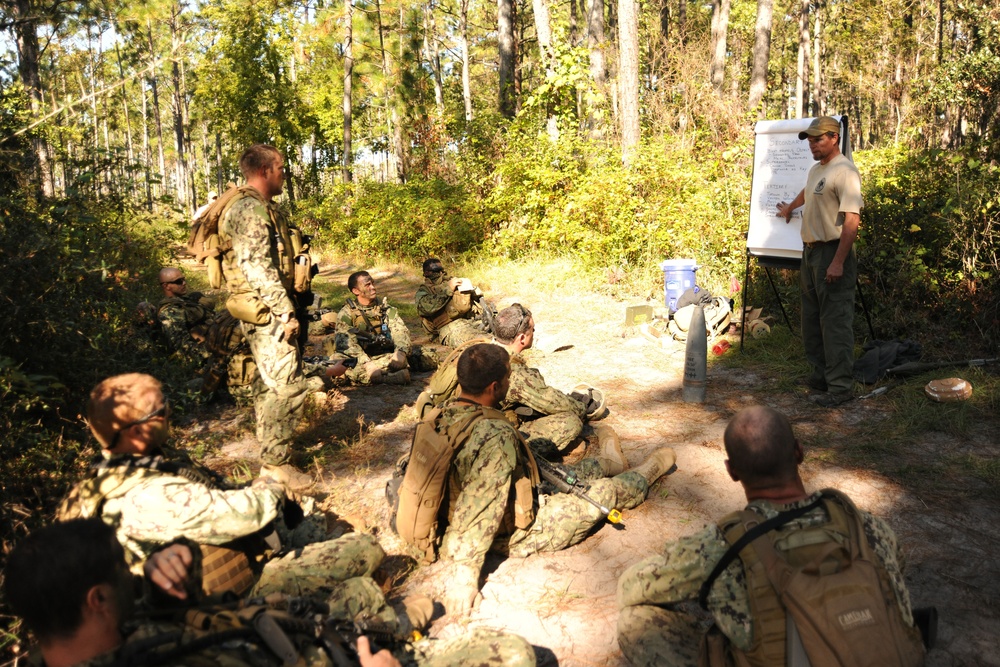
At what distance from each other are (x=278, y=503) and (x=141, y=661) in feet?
4.29

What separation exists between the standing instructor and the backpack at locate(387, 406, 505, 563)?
378 centimetres

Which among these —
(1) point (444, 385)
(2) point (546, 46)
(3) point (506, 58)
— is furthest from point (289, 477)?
(3) point (506, 58)

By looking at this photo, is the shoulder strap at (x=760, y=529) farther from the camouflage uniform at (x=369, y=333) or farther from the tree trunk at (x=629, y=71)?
the tree trunk at (x=629, y=71)

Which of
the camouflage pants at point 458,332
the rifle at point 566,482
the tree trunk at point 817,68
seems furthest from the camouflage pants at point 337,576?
the tree trunk at point 817,68

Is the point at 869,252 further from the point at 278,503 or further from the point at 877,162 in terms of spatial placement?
the point at 278,503

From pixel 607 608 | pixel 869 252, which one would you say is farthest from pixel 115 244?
pixel 869 252

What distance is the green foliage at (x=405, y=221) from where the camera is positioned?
15039 mm

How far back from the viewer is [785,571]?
2.26 m

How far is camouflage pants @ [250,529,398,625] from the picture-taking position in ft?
10.2

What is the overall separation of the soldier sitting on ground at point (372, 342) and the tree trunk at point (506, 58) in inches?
395

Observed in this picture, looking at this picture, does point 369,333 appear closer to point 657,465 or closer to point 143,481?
point 657,465

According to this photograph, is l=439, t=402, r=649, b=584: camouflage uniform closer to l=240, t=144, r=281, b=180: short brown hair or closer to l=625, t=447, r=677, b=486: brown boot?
l=625, t=447, r=677, b=486: brown boot

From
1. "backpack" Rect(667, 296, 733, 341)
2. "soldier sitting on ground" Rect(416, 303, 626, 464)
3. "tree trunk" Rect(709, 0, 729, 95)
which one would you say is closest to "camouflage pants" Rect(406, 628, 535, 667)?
"soldier sitting on ground" Rect(416, 303, 626, 464)

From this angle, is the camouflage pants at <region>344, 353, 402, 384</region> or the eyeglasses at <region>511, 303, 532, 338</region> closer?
the eyeglasses at <region>511, 303, 532, 338</region>
